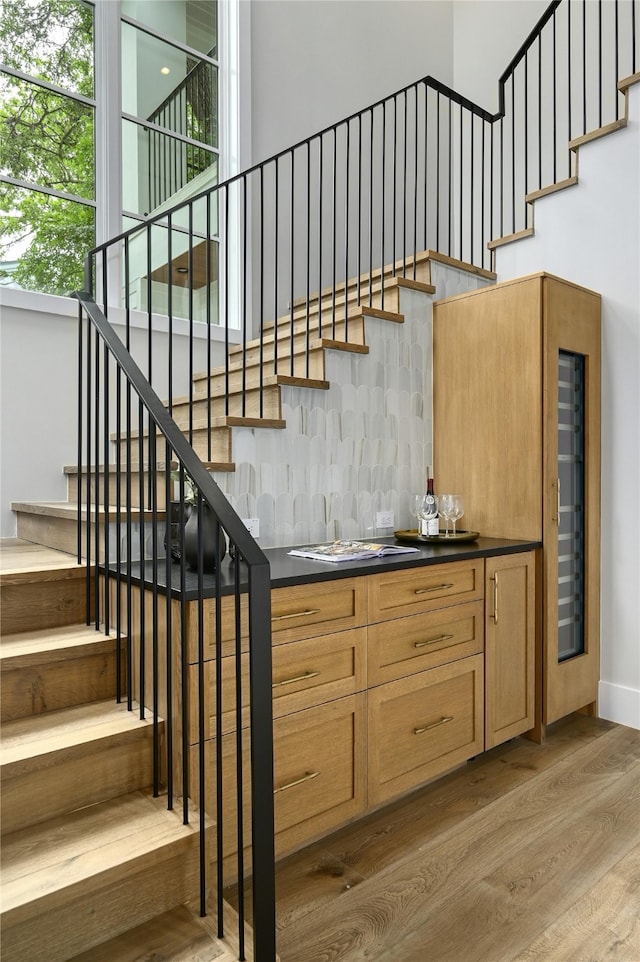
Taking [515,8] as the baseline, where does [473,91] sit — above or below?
below

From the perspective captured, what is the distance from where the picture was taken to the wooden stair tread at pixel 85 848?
1.30m

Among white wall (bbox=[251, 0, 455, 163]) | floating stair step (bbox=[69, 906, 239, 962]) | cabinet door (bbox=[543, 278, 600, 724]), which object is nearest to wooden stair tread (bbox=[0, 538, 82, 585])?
floating stair step (bbox=[69, 906, 239, 962])

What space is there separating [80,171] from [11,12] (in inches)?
30.1

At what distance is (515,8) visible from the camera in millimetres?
4824

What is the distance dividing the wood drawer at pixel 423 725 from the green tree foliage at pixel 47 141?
257 cm

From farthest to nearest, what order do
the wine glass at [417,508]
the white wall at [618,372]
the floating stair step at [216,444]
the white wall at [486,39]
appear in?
1. the white wall at [486,39]
2. the white wall at [618,372]
3. the wine glass at [417,508]
4. the floating stair step at [216,444]

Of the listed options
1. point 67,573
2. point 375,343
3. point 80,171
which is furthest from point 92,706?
point 80,171

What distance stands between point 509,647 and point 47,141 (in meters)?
3.29

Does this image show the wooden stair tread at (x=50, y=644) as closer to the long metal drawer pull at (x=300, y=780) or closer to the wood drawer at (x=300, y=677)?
the wood drawer at (x=300, y=677)

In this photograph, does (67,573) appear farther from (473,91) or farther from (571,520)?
(473,91)

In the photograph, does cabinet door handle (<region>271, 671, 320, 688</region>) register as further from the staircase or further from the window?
the window

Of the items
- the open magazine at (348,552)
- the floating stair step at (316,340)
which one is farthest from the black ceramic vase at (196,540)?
the floating stair step at (316,340)

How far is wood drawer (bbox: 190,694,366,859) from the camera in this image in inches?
68.5

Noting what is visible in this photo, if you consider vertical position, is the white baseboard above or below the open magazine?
below
